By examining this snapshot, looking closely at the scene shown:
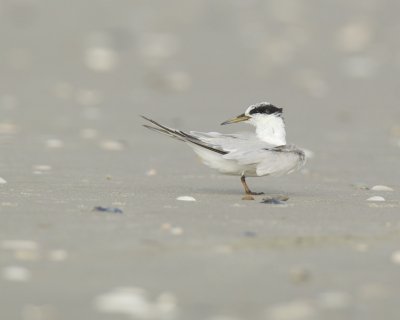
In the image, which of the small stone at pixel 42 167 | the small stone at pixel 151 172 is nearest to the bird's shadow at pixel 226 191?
the small stone at pixel 151 172

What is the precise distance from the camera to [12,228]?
435cm

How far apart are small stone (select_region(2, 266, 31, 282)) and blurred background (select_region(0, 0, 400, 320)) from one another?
0.23 feet

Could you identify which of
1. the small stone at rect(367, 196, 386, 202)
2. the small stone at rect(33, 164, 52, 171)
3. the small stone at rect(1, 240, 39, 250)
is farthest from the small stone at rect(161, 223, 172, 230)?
the small stone at rect(33, 164, 52, 171)

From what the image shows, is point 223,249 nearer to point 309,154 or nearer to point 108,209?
point 108,209

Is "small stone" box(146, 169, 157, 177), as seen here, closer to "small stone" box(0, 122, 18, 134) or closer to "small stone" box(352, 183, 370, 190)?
"small stone" box(352, 183, 370, 190)

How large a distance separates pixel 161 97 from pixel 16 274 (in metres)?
6.68

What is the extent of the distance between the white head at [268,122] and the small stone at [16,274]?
2777mm

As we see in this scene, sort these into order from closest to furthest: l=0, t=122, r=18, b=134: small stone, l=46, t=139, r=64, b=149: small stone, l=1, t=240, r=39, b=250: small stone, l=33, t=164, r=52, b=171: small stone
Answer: l=1, t=240, r=39, b=250: small stone → l=33, t=164, r=52, b=171: small stone → l=46, t=139, r=64, b=149: small stone → l=0, t=122, r=18, b=134: small stone

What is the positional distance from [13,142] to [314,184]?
2.25 meters

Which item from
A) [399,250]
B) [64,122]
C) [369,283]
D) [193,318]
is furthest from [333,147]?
[193,318]

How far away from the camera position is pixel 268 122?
20.3 feet

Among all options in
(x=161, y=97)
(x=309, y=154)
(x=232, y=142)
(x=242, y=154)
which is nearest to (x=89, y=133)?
(x=309, y=154)

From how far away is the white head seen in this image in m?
6.18

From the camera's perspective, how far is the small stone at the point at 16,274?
352 cm
